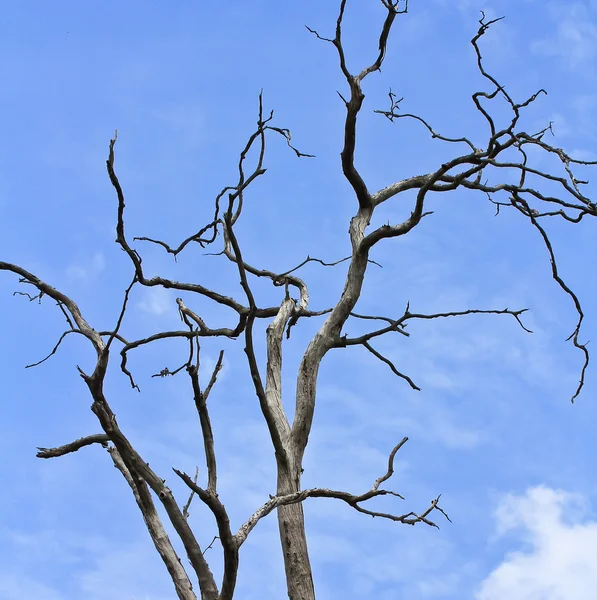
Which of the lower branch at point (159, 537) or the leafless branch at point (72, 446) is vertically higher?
the leafless branch at point (72, 446)

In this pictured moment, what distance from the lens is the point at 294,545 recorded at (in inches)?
184

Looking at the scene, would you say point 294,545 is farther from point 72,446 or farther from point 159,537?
point 72,446

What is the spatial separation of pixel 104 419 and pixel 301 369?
151 cm

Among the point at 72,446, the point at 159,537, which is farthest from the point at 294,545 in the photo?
the point at 72,446

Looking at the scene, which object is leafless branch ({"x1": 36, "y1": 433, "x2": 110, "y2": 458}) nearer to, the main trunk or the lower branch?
the lower branch

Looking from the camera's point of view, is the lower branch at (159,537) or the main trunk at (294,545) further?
the main trunk at (294,545)

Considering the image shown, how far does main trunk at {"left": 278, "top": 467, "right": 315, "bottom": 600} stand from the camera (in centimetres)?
458

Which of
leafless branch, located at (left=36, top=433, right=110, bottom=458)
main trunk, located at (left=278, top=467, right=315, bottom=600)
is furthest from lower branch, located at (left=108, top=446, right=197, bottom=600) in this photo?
main trunk, located at (left=278, top=467, right=315, bottom=600)

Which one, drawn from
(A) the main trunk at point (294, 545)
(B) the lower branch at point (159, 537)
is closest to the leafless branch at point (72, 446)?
(B) the lower branch at point (159, 537)

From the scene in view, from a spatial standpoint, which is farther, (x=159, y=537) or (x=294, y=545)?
(x=294, y=545)

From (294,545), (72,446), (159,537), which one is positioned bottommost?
(159,537)

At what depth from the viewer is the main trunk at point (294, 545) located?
4578 millimetres

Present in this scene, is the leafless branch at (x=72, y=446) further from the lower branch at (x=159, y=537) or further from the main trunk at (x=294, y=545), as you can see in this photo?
the main trunk at (x=294, y=545)

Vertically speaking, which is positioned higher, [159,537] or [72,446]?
[72,446]
